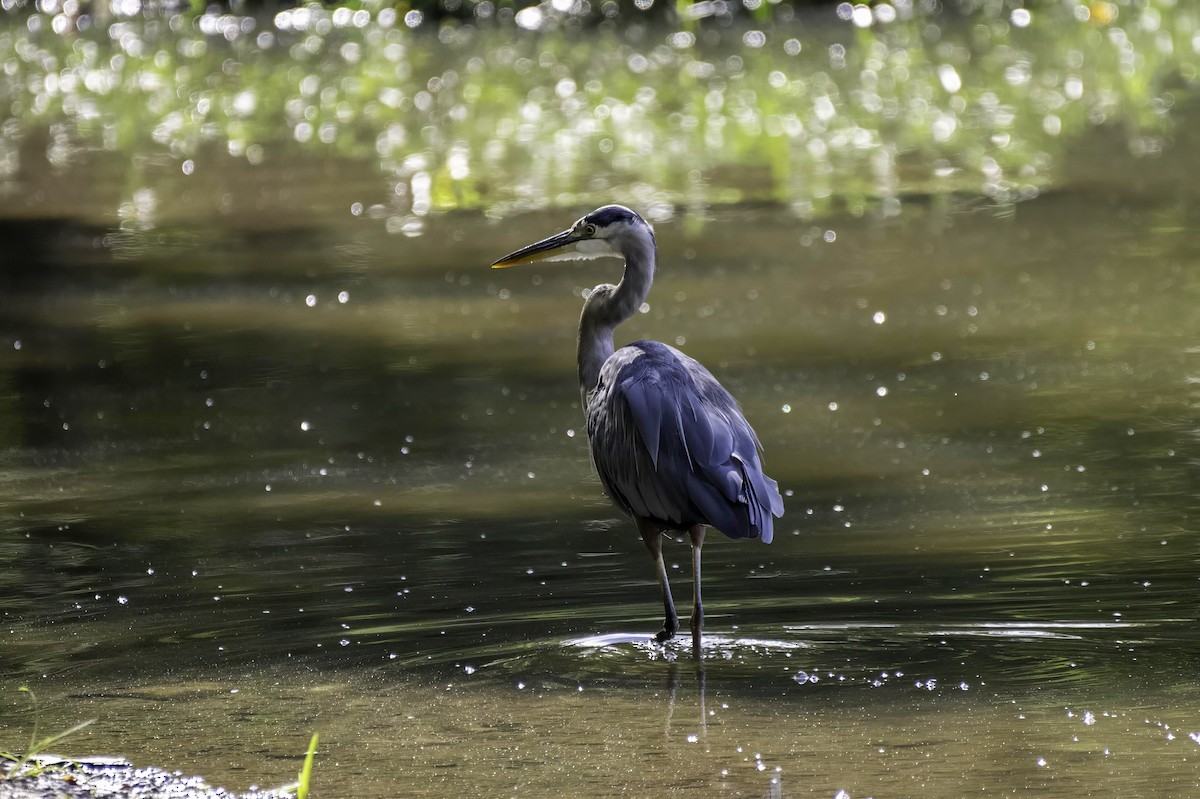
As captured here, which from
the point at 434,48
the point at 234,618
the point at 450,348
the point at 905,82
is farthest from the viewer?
the point at 434,48

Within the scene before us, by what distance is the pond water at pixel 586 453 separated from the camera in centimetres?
469

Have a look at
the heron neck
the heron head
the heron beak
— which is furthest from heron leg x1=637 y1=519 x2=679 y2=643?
the heron beak

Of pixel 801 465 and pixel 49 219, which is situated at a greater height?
pixel 49 219

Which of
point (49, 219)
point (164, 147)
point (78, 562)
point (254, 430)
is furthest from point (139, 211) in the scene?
point (78, 562)

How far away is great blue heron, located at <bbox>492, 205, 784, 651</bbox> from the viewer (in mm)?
5273

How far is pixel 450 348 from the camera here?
9.12m

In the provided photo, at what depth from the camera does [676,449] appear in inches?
214

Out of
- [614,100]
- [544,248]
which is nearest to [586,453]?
[544,248]

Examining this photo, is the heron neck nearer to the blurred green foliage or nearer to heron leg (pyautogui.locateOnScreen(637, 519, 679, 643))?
heron leg (pyautogui.locateOnScreen(637, 519, 679, 643))

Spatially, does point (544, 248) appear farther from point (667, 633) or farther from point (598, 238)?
point (667, 633)

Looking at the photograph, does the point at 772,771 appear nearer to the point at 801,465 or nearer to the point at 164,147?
the point at 801,465

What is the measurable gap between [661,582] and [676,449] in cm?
38

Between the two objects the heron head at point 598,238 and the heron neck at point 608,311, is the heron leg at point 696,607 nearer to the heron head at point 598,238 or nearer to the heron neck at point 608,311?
the heron neck at point 608,311

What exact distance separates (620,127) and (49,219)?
4936mm
